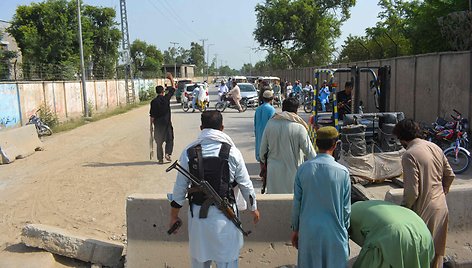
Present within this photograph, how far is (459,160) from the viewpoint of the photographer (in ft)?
28.9

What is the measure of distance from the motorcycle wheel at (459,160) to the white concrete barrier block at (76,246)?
6881 mm

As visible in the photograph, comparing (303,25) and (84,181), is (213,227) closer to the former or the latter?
(84,181)

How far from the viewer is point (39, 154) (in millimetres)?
12289

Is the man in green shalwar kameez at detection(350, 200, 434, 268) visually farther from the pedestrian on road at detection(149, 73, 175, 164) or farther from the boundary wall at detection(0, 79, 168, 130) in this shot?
the boundary wall at detection(0, 79, 168, 130)

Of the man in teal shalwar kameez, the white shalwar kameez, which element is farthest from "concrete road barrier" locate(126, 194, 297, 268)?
the man in teal shalwar kameez

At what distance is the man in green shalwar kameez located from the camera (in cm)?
307

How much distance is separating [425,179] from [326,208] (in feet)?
3.38

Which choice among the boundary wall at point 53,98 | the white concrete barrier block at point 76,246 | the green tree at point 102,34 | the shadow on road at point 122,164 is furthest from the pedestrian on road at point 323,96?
the green tree at point 102,34

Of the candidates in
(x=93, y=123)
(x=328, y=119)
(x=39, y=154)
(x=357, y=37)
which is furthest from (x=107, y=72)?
(x=328, y=119)

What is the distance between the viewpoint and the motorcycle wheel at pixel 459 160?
871 cm

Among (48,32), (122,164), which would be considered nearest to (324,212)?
(122,164)

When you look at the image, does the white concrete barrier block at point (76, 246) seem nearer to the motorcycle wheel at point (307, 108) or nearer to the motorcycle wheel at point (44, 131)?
the motorcycle wheel at point (44, 131)

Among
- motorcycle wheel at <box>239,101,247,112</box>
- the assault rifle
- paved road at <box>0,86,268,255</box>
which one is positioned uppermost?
the assault rifle

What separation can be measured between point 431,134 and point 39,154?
33.3 ft
